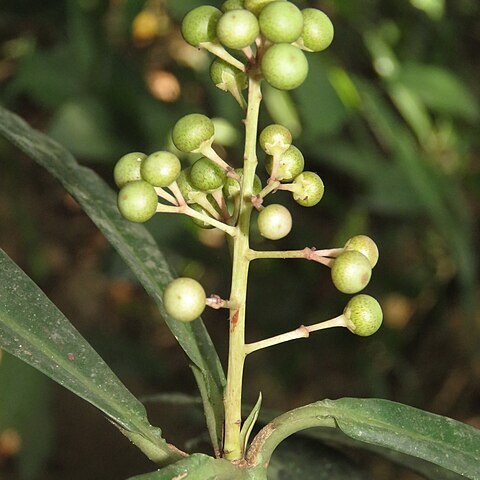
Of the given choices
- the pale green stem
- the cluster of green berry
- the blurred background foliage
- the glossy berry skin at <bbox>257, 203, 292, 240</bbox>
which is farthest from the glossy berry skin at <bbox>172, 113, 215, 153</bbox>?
the blurred background foliage

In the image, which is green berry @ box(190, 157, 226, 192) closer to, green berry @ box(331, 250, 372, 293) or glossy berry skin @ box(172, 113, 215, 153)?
glossy berry skin @ box(172, 113, 215, 153)

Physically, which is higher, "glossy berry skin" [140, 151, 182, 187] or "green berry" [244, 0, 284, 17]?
"green berry" [244, 0, 284, 17]

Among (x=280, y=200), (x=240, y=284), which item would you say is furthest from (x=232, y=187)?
(x=280, y=200)

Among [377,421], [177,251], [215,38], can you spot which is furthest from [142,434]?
[177,251]

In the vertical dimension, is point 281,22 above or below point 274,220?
above

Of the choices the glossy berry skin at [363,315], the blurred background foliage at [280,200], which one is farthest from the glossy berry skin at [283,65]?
the blurred background foliage at [280,200]

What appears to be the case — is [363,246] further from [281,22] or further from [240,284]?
[281,22]
